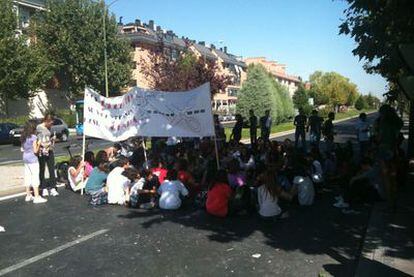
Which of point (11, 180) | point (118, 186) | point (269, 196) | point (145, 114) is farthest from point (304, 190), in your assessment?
point (11, 180)

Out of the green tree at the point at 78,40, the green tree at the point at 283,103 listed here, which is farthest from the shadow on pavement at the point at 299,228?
the green tree at the point at 283,103

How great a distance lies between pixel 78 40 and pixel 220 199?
41.3 m

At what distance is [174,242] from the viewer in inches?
286

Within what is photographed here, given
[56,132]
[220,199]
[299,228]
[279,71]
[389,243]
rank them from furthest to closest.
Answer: [279,71], [56,132], [220,199], [299,228], [389,243]

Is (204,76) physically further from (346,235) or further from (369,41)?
(346,235)

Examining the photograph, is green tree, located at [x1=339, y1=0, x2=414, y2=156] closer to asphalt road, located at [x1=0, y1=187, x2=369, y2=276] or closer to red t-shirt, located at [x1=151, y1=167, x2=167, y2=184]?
asphalt road, located at [x1=0, y1=187, x2=369, y2=276]

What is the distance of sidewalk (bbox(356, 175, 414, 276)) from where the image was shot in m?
5.62

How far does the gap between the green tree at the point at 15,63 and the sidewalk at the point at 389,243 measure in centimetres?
3481

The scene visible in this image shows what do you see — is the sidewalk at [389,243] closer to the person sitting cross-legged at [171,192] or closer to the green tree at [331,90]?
the person sitting cross-legged at [171,192]

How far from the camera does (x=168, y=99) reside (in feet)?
37.3

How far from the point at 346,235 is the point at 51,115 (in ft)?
21.8

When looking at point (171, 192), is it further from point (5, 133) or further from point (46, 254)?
point (5, 133)

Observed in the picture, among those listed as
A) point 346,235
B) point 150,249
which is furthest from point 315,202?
point 150,249

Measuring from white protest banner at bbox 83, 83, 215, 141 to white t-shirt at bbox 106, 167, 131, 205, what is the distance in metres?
1.79
